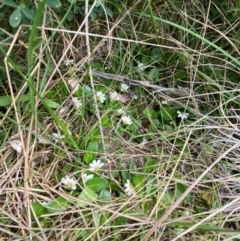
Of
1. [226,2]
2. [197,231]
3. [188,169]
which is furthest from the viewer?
[226,2]

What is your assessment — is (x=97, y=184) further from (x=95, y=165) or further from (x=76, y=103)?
(x=76, y=103)

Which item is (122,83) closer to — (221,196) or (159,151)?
(159,151)

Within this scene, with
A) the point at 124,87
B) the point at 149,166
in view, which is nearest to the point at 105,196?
the point at 149,166

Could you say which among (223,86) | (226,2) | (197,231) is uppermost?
(226,2)

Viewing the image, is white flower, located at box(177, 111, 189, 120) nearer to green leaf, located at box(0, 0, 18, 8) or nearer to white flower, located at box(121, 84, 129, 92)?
white flower, located at box(121, 84, 129, 92)

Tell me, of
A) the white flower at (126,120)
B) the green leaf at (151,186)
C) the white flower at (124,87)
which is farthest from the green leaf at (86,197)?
the white flower at (124,87)

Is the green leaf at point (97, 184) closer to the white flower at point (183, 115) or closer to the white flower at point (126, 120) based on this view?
the white flower at point (126, 120)

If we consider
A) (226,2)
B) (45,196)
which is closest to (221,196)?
(45,196)
